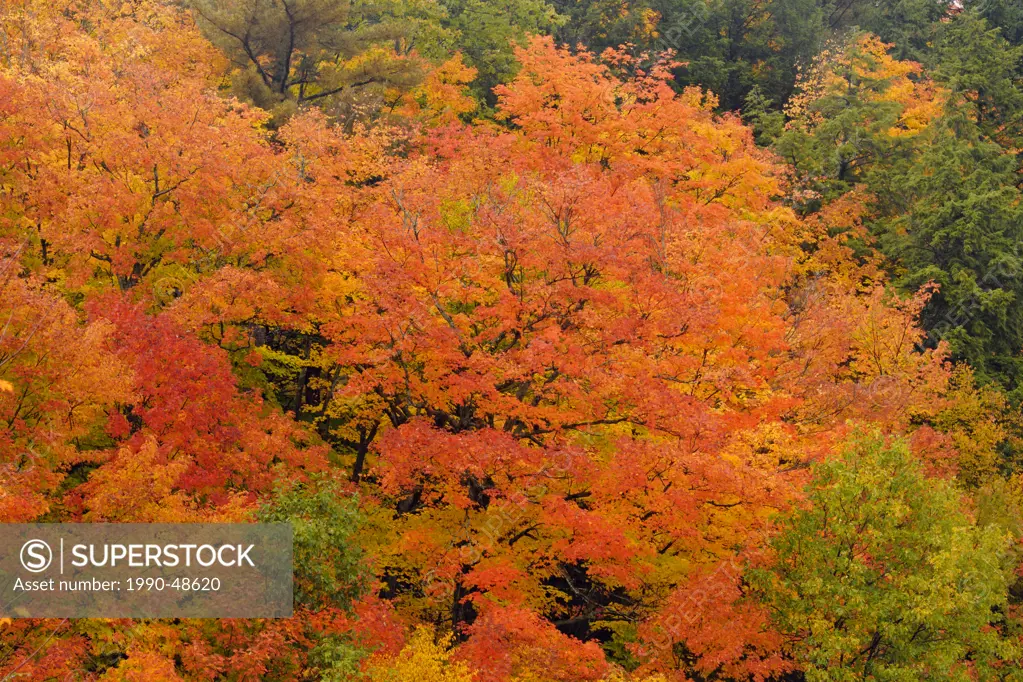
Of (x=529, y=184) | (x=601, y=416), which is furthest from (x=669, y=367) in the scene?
(x=529, y=184)

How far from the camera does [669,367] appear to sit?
24.1m

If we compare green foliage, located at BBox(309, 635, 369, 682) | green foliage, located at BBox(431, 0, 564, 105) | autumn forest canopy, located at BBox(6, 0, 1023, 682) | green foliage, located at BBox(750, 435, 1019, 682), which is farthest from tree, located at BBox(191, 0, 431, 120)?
green foliage, located at BBox(309, 635, 369, 682)

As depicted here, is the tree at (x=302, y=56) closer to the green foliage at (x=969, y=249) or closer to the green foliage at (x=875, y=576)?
the green foliage at (x=875, y=576)

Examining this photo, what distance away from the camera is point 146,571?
1748 cm

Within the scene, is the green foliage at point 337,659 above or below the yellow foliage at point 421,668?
above

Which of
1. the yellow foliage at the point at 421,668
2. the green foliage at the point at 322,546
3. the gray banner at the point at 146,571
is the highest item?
the green foliage at the point at 322,546

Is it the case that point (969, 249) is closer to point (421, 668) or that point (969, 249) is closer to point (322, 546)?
point (421, 668)

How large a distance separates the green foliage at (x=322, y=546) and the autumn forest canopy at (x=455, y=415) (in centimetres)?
6

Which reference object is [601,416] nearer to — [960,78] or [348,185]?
[348,185]

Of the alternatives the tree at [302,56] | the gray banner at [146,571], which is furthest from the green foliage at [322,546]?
the tree at [302,56]

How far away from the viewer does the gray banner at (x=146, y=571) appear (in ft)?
55.2

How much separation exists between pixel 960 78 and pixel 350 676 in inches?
1641

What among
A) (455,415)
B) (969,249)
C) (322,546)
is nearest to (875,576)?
(455,415)

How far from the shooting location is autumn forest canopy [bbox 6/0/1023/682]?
18.8 meters
